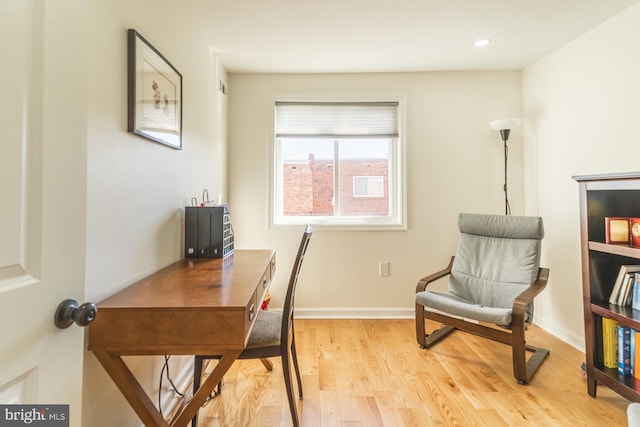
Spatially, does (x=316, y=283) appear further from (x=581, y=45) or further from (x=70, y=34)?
(x=581, y=45)

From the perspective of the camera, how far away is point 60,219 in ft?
2.06

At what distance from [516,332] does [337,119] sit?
7.45 ft

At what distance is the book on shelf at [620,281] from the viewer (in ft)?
5.49

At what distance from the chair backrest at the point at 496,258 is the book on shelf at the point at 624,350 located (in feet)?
1.93

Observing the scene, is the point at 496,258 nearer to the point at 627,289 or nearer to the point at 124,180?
the point at 627,289

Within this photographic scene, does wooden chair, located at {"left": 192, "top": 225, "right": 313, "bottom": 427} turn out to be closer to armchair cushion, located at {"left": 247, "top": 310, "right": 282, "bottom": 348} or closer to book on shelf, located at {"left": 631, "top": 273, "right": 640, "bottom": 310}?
armchair cushion, located at {"left": 247, "top": 310, "right": 282, "bottom": 348}

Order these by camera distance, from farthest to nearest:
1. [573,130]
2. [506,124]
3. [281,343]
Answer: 1. [506,124]
2. [573,130]
3. [281,343]

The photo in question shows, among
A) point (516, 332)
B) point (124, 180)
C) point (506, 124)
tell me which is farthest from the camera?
point (506, 124)

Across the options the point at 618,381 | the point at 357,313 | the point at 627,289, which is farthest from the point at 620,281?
the point at 357,313

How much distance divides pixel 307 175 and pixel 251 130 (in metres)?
0.70

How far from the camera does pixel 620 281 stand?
5.54 feet

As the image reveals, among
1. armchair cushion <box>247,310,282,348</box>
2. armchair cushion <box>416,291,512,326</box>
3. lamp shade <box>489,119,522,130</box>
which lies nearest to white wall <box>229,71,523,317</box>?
lamp shade <box>489,119,522,130</box>

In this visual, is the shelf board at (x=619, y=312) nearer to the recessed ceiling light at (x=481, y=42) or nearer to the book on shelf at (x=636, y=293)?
the book on shelf at (x=636, y=293)

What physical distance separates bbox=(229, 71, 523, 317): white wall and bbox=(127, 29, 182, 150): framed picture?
3.89ft
